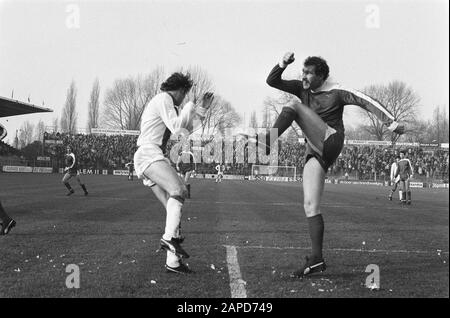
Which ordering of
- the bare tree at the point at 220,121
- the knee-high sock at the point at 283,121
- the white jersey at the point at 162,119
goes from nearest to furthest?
the knee-high sock at the point at 283,121 < the white jersey at the point at 162,119 < the bare tree at the point at 220,121

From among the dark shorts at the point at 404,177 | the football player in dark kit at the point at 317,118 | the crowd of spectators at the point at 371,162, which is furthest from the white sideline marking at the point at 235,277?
the crowd of spectators at the point at 371,162

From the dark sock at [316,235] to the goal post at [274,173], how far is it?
40893 mm

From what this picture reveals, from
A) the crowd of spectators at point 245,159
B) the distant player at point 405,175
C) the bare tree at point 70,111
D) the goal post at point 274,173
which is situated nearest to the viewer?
the distant player at point 405,175

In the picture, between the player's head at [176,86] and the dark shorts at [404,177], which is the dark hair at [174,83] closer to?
the player's head at [176,86]

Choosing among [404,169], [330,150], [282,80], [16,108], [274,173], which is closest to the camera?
[330,150]

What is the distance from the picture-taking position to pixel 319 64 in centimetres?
495

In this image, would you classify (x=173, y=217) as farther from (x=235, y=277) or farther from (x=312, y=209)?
(x=312, y=209)

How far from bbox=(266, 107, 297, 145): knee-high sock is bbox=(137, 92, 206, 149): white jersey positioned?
758 millimetres

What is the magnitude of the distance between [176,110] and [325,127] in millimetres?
1628

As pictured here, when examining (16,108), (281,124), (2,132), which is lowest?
(281,124)

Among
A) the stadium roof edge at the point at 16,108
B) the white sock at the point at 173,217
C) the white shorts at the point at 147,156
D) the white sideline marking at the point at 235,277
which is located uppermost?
the stadium roof edge at the point at 16,108

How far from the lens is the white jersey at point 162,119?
456 centimetres

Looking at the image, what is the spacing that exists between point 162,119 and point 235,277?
1.81 metres

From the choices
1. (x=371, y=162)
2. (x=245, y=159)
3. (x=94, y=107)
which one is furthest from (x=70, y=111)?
(x=371, y=162)
